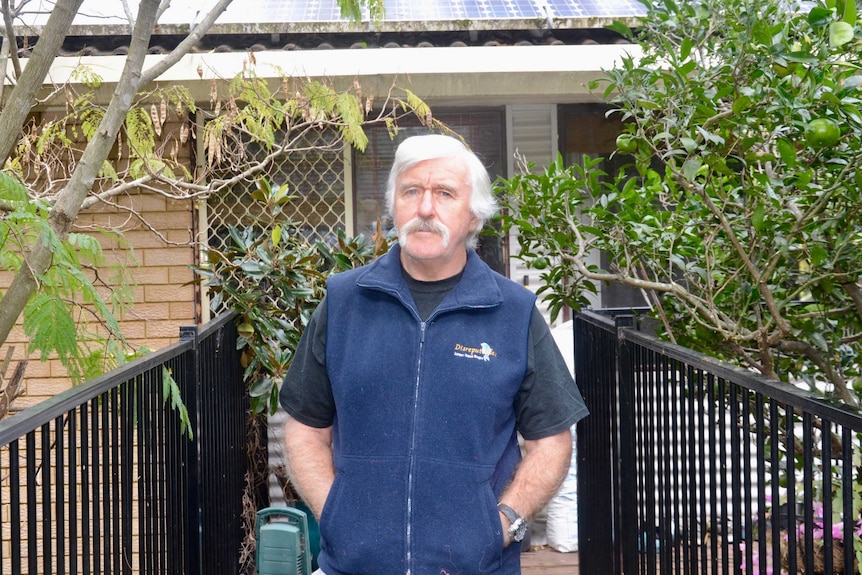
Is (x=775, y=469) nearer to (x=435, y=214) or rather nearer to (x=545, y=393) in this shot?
(x=545, y=393)

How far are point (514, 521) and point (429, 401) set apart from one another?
0.40 metres

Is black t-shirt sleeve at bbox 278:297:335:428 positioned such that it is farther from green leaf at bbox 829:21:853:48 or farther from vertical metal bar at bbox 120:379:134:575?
green leaf at bbox 829:21:853:48

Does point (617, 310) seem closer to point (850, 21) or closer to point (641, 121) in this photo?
point (641, 121)

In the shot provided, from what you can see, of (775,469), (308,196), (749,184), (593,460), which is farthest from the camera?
(308,196)

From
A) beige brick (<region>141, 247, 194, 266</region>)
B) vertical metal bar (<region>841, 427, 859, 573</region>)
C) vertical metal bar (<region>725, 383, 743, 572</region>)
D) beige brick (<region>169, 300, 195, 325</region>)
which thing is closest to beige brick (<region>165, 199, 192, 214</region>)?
beige brick (<region>141, 247, 194, 266</region>)

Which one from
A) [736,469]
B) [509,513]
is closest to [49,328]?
[509,513]

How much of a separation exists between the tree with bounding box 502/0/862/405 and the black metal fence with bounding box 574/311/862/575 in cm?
31

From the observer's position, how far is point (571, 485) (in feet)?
19.4

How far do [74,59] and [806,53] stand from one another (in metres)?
4.74

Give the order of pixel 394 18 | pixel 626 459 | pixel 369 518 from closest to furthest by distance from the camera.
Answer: pixel 369 518 → pixel 626 459 → pixel 394 18

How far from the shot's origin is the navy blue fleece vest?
232 cm

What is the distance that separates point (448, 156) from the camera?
255 centimetres

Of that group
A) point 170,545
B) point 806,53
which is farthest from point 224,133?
point 806,53

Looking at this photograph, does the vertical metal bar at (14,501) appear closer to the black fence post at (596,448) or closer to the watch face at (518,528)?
the watch face at (518,528)
